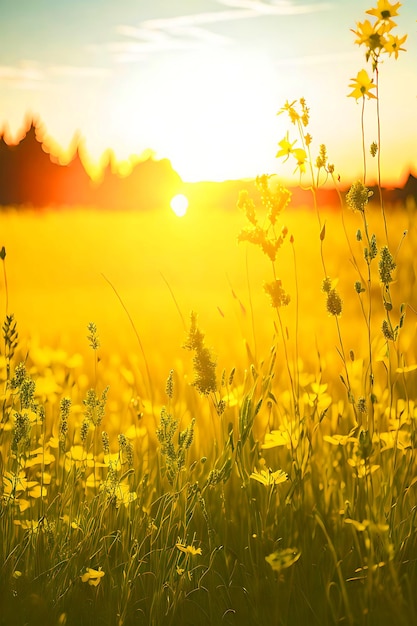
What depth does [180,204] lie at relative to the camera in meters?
2.21

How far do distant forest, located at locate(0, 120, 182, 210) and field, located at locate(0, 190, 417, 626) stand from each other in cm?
6

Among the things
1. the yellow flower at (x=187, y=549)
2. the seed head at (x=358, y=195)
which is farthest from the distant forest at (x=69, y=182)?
the yellow flower at (x=187, y=549)

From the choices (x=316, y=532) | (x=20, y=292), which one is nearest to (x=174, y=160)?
(x=20, y=292)

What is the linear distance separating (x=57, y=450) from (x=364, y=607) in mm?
959

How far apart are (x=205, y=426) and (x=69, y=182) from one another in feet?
3.14

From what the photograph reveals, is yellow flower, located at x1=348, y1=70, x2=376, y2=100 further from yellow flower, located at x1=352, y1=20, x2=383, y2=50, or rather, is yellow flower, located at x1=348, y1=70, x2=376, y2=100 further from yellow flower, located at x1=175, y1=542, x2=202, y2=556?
yellow flower, located at x1=175, y1=542, x2=202, y2=556

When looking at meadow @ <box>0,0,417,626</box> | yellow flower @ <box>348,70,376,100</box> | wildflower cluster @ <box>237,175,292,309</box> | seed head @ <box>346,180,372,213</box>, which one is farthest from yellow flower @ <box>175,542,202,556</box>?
yellow flower @ <box>348,70,376,100</box>

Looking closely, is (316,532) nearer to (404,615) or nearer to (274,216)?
(404,615)

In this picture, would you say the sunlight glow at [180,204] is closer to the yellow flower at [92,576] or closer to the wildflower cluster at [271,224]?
the wildflower cluster at [271,224]

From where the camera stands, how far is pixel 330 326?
2.10 m

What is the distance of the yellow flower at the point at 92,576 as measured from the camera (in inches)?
68.3

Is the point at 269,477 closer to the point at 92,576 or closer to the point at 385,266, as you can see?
the point at 92,576

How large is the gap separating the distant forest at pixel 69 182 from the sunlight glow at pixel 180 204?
0.08 feet

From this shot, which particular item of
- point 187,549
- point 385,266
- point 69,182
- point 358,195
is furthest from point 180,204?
point 187,549
